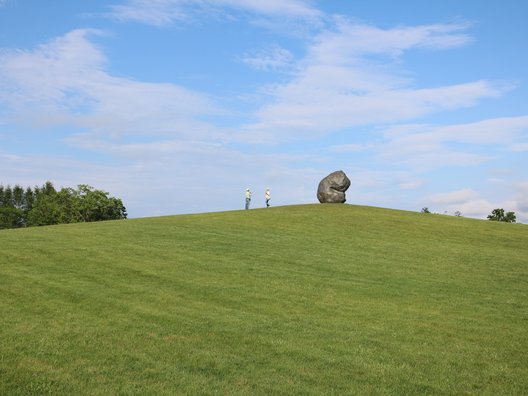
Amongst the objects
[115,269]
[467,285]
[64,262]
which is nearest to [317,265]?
[467,285]

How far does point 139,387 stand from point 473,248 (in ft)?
109

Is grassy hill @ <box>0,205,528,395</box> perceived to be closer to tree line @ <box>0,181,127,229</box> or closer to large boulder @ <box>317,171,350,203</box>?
large boulder @ <box>317,171,350,203</box>

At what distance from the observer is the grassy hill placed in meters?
12.0

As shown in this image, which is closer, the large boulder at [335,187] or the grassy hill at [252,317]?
the grassy hill at [252,317]

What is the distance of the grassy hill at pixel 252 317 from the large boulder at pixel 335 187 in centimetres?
2557

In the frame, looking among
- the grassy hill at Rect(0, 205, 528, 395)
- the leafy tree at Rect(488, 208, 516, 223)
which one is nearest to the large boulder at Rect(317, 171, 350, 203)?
the grassy hill at Rect(0, 205, 528, 395)

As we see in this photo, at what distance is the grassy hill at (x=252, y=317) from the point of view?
12.0 m

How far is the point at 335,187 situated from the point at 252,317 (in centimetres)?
4539

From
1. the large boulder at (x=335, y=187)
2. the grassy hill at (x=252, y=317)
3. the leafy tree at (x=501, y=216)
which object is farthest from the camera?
the leafy tree at (x=501, y=216)

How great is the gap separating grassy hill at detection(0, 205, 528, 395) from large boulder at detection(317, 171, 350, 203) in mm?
25572

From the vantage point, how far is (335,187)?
6128 centimetres

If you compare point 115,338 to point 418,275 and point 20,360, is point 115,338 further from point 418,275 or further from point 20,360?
point 418,275

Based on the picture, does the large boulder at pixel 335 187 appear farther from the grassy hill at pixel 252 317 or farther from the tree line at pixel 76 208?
the tree line at pixel 76 208

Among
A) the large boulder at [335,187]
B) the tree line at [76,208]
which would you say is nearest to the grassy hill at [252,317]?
the large boulder at [335,187]
